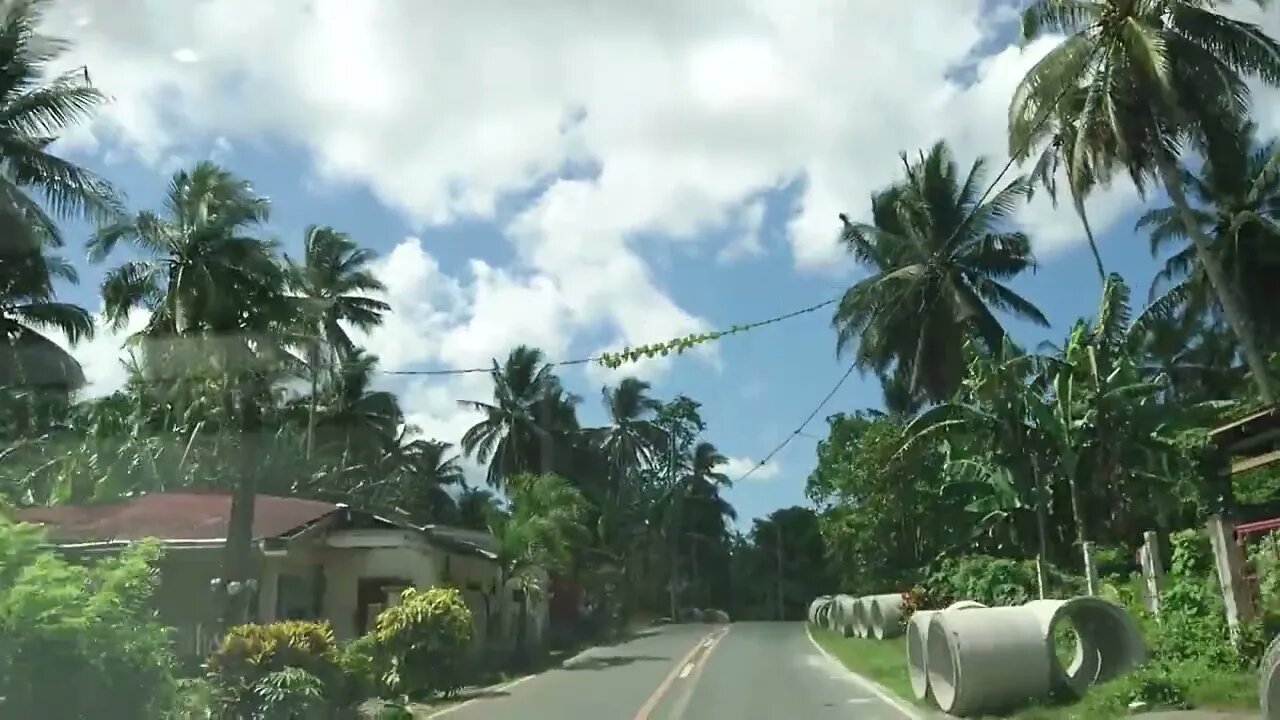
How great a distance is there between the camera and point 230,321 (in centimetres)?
2380

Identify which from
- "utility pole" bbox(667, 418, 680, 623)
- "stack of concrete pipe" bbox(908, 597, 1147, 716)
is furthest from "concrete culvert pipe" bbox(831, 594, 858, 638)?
"utility pole" bbox(667, 418, 680, 623)

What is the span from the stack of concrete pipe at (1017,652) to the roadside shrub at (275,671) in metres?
7.76

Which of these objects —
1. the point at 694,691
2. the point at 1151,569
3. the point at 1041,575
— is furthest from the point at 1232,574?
the point at 1041,575

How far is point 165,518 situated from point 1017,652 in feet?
61.6

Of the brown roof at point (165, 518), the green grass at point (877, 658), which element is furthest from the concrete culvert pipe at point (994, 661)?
the brown roof at point (165, 518)

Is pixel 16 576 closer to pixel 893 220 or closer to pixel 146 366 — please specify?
pixel 146 366

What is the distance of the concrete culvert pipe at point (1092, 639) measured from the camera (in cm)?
1534

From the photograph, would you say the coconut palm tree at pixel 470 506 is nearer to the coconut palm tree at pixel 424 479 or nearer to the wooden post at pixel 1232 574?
the coconut palm tree at pixel 424 479

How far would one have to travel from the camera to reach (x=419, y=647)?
21500 mm

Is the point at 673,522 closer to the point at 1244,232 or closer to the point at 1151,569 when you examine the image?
the point at 1244,232

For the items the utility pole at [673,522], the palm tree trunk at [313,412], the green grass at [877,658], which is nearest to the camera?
the green grass at [877,658]

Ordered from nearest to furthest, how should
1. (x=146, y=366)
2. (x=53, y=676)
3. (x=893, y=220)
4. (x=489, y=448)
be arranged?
(x=53, y=676) → (x=146, y=366) → (x=893, y=220) → (x=489, y=448)

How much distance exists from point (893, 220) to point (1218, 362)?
14187 millimetres

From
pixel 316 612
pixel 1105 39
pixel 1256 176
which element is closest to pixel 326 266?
pixel 316 612
